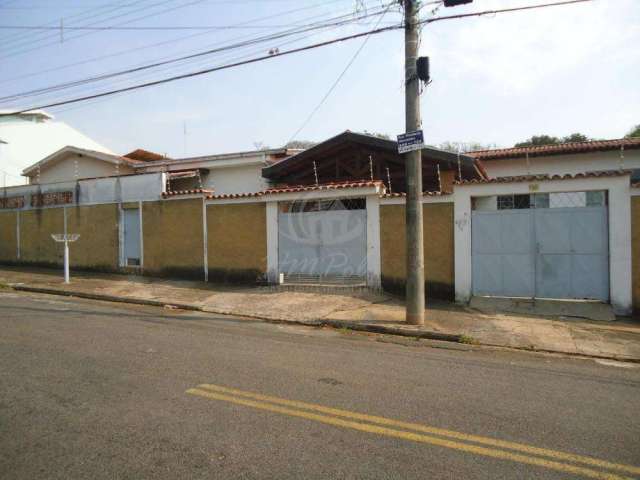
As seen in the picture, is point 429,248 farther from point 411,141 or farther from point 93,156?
point 93,156

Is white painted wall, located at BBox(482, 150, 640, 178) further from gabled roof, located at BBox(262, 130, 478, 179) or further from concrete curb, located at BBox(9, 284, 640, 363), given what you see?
concrete curb, located at BBox(9, 284, 640, 363)

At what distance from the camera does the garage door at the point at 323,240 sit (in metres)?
11.5

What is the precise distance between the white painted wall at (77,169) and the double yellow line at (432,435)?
1699 centimetres

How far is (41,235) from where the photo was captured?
17203 millimetres

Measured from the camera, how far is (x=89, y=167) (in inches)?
781

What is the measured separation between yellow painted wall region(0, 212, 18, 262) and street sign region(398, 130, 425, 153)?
662 inches

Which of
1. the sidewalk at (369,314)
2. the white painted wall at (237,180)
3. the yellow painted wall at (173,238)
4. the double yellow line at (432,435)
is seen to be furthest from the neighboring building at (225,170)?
the double yellow line at (432,435)

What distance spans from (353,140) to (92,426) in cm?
1154

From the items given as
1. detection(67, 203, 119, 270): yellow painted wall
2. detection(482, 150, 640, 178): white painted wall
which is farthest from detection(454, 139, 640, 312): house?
detection(67, 203, 119, 270): yellow painted wall

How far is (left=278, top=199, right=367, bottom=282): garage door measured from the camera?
1148 cm

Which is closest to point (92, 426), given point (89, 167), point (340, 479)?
point (340, 479)

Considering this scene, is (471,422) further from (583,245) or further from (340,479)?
(583,245)

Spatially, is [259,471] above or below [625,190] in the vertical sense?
below

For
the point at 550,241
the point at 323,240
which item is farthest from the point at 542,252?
the point at 323,240
